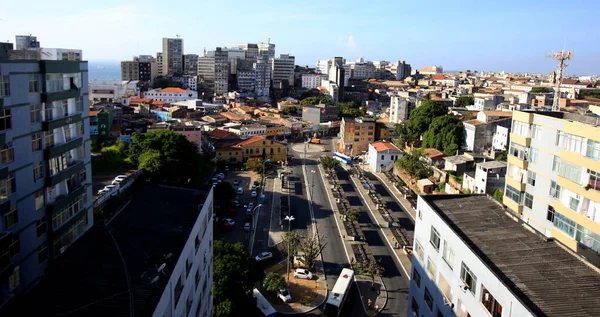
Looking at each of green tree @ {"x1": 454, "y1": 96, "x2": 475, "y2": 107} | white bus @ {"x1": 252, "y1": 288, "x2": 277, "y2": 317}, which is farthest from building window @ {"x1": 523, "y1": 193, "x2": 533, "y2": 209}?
green tree @ {"x1": 454, "y1": 96, "x2": 475, "y2": 107}

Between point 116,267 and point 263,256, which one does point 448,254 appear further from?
point 263,256

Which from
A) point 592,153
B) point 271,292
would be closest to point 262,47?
point 271,292

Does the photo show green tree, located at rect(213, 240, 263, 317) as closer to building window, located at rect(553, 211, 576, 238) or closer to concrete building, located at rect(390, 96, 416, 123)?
building window, located at rect(553, 211, 576, 238)

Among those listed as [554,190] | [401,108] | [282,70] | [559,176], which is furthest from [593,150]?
[282,70]

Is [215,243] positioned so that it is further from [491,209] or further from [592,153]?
[592,153]

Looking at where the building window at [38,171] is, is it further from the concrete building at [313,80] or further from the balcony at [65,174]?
the concrete building at [313,80]

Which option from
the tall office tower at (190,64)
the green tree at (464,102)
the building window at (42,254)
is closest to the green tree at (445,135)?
the green tree at (464,102)
